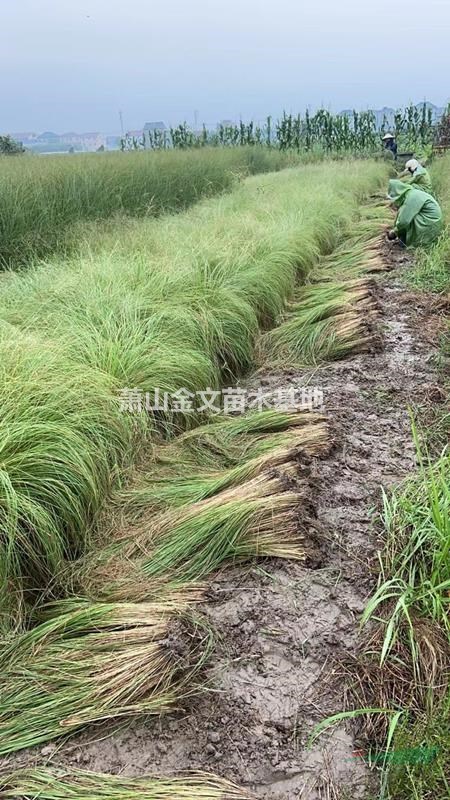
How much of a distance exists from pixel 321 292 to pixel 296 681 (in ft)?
11.6

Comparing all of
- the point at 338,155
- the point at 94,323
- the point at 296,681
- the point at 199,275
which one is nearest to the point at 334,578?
the point at 296,681

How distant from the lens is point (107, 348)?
8.84 ft

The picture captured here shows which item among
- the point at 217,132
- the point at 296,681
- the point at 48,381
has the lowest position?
the point at 296,681

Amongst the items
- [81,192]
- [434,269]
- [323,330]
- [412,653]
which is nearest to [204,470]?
[412,653]

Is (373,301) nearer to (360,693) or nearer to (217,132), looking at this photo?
(360,693)

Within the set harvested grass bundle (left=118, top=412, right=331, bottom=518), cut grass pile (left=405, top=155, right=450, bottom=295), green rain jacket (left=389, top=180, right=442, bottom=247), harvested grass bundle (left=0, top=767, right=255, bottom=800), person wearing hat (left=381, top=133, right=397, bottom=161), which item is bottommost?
harvested grass bundle (left=0, top=767, right=255, bottom=800)

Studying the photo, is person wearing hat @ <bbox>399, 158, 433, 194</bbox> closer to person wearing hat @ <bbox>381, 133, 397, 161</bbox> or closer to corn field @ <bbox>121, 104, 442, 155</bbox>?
person wearing hat @ <bbox>381, 133, 397, 161</bbox>

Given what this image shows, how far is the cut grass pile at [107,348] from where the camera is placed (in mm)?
1833

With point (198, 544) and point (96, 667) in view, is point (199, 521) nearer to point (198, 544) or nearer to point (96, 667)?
point (198, 544)

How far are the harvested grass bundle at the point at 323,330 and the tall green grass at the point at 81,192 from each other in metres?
2.15

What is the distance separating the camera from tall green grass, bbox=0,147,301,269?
496 centimetres

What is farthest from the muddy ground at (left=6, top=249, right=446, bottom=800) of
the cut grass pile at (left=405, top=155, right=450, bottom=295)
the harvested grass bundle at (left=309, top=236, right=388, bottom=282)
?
the harvested grass bundle at (left=309, top=236, right=388, bottom=282)

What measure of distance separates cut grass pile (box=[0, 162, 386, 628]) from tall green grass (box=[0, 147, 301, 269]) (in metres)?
0.60

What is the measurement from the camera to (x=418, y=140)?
19.6 m
